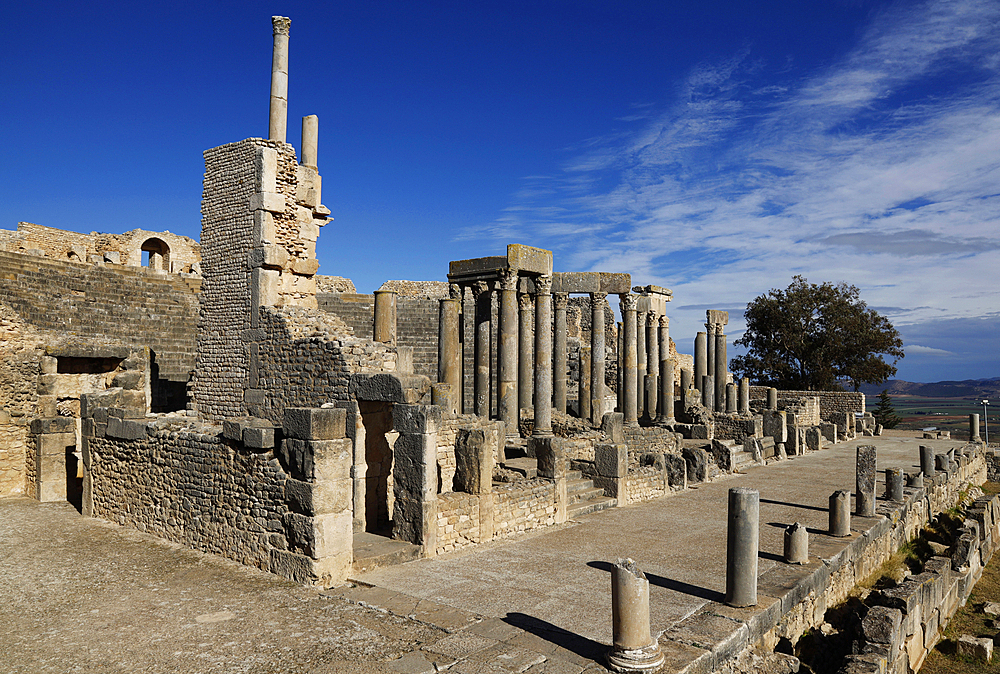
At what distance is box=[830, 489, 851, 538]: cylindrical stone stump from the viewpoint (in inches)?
450

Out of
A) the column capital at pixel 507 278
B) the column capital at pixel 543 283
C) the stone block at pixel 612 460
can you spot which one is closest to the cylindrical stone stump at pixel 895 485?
the stone block at pixel 612 460

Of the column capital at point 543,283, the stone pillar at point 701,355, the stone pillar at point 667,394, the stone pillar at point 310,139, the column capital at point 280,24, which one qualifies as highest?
the column capital at point 280,24

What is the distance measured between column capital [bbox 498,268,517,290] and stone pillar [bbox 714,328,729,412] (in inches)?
650

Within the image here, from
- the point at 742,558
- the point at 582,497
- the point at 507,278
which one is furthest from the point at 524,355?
the point at 742,558

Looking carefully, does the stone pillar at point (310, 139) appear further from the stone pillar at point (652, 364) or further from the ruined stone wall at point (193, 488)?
the stone pillar at point (652, 364)

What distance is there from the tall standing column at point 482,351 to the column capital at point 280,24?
8.49 m

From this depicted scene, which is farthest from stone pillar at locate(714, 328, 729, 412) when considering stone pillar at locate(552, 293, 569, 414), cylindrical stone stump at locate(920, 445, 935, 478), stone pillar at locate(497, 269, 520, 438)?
stone pillar at locate(497, 269, 520, 438)

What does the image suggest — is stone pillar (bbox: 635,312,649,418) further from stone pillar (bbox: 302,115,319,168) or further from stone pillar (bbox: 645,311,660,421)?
stone pillar (bbox: 302,115,319,168)

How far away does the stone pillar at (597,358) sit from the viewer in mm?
23188

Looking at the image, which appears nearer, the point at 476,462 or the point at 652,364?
the point at 476,462

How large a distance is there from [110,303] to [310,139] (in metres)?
10.2

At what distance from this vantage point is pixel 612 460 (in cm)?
1460

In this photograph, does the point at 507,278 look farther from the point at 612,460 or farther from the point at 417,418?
the point at 417,418

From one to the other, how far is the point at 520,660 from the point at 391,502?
20.5 ft
